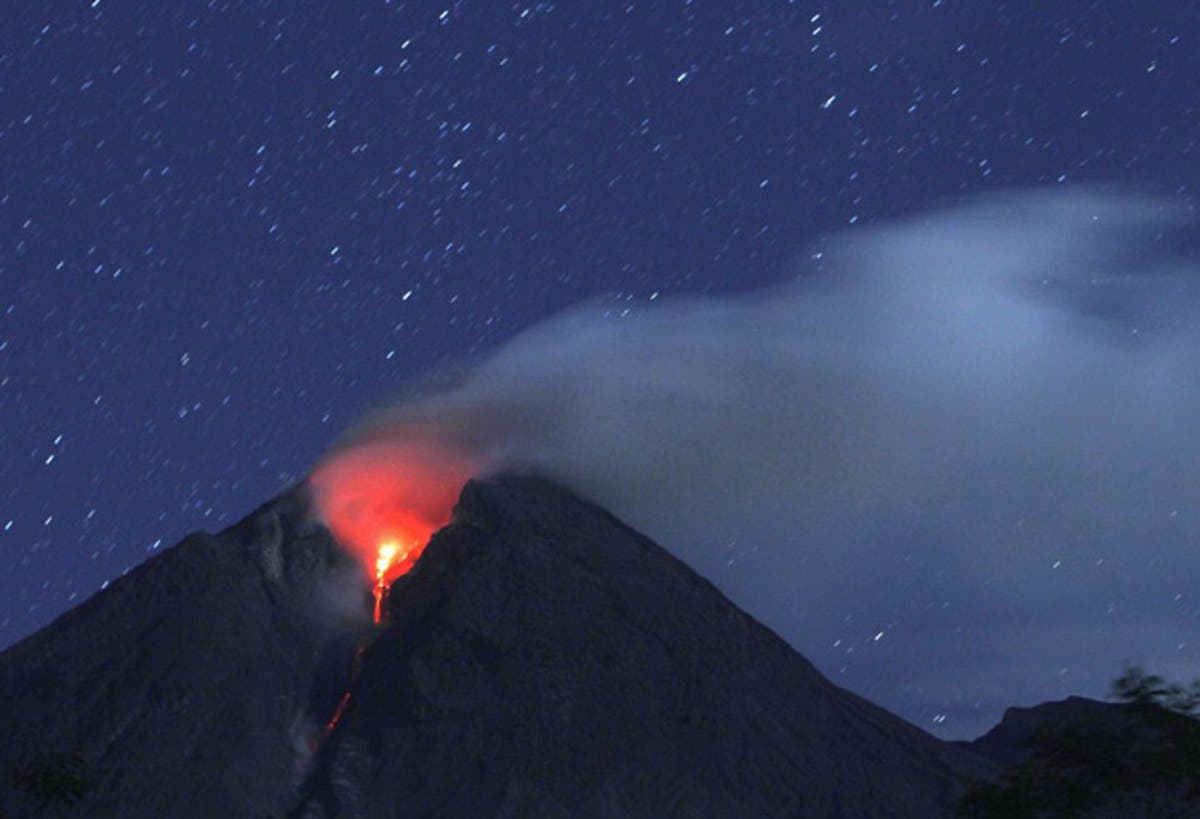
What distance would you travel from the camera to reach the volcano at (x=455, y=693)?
105 metres

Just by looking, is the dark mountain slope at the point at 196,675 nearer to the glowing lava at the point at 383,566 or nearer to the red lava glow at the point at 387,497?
the glowing lava at the point at 383,566

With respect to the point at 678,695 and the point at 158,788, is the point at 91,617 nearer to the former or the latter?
the point at 158,788

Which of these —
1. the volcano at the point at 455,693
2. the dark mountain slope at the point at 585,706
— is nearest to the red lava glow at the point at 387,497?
the volcano at the point at 455,693

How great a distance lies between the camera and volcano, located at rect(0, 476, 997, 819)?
105 meters

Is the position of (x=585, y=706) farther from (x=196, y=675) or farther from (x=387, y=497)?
(x=387, y=497)

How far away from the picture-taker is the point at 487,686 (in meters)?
116

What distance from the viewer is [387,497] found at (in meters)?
146

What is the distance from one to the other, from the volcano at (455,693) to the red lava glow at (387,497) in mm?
3249

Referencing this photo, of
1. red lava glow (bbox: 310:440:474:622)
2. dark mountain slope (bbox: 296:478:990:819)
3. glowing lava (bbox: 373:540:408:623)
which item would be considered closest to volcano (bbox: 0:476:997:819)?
dark mountain slope (bbox: 296:478:990:819)

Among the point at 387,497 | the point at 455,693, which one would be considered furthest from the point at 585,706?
the point at 387,497

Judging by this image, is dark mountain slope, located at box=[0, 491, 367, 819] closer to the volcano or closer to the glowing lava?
the volcano

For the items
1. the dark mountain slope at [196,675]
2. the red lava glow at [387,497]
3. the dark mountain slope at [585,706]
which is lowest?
the dark mountain slope at [585,706]

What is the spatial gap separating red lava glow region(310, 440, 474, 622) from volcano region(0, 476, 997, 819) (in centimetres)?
325

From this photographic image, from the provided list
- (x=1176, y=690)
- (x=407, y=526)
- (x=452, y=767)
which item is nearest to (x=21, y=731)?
(x=452, y=767)
